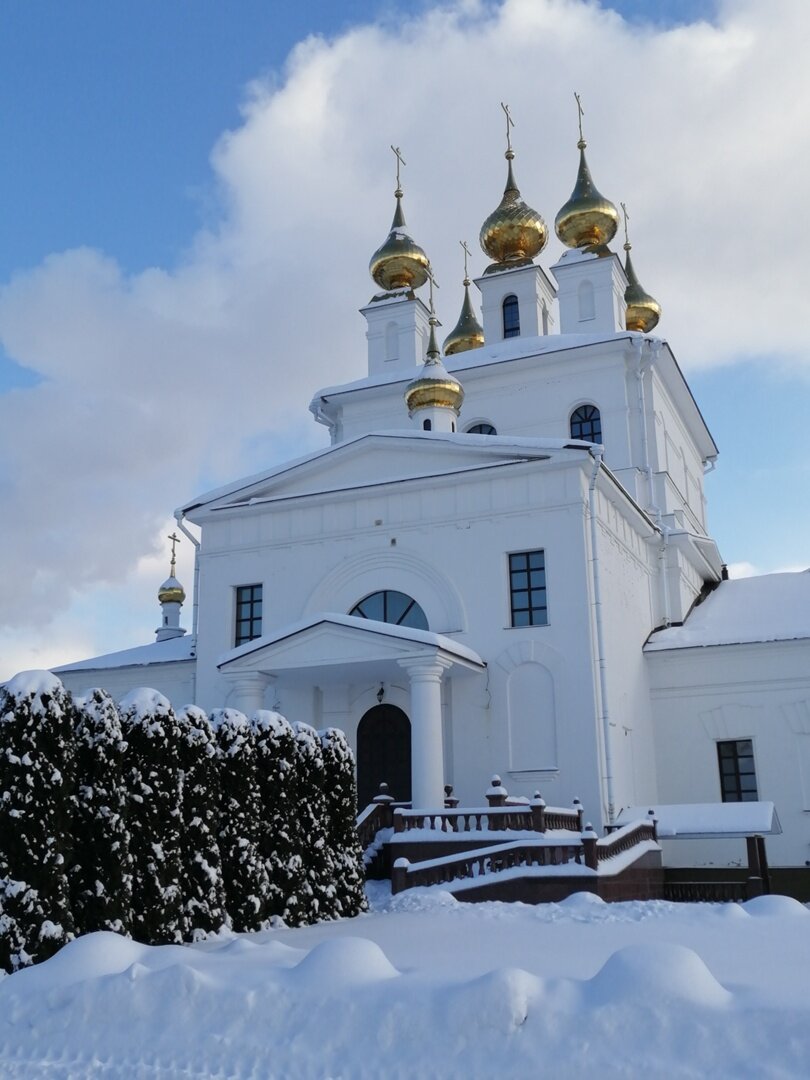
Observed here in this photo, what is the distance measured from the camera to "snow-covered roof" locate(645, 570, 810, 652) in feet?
68.1

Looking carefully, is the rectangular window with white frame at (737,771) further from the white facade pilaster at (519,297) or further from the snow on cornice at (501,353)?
the white facade pilaster at (519,297)

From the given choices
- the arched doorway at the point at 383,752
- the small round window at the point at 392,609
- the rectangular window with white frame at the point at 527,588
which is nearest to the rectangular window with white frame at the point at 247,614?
the small round window at the point at 392,609

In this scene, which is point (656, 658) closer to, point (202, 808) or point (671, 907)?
point (671, 907)

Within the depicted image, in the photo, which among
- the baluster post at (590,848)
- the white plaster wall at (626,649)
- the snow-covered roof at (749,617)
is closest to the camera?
the baluster post at (590,848)

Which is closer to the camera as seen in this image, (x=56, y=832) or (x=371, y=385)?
(x=56, y=832)

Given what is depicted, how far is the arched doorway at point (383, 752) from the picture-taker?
18.9 metres

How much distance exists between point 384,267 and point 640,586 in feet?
40.1

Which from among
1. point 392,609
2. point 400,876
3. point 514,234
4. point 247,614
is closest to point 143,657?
point 247,614

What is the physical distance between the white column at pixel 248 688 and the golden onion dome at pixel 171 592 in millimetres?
13910

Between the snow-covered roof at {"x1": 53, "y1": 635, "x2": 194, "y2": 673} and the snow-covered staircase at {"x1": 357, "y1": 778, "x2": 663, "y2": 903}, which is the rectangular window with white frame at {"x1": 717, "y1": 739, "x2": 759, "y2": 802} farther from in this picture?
the snow-covered roof at {"x1": 53, "y1": 635, "x2": 194, "y2": 673}

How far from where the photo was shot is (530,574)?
18641 mm

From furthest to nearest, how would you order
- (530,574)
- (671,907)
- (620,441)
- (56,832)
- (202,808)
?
(620,441), (530,574), (671,907), (202,808), (56,832)

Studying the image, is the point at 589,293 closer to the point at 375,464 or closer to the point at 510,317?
the point at 510,317

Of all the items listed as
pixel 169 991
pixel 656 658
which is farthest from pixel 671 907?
pixel 656 658
